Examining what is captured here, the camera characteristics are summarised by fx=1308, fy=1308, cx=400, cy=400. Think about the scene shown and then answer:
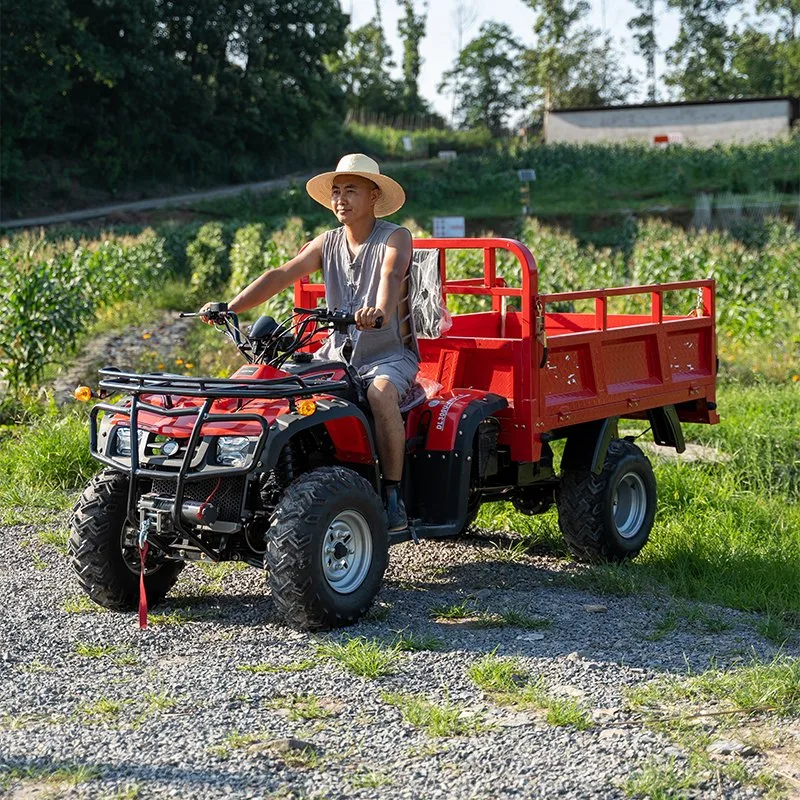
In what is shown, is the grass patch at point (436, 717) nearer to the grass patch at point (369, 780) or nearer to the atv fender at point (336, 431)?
the grass patch at point (369, 780)

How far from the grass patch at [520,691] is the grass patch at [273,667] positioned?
670 mm

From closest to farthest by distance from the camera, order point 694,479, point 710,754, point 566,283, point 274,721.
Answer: point 710,754
point 274,721
point 694,479
point 566,283

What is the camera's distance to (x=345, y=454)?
6250 millimetres

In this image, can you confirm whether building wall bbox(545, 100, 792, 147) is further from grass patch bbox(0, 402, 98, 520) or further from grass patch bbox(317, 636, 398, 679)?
grass patch bbox(317, 636, 398, 679)

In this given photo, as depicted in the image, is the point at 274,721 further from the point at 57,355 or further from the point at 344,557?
the point at 57,355

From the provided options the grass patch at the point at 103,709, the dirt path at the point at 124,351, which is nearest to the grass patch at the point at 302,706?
the grass patch at the point at 103,709

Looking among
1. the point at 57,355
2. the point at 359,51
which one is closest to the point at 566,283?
the point at 57,355

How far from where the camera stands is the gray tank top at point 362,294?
641cm

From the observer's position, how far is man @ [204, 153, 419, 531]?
244 inches

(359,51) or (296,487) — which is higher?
(359,51)

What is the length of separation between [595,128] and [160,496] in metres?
53.6

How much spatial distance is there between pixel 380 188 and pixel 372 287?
0.54m

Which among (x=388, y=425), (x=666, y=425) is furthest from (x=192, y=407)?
(x=666, y=425)

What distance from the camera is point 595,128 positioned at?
188ft
